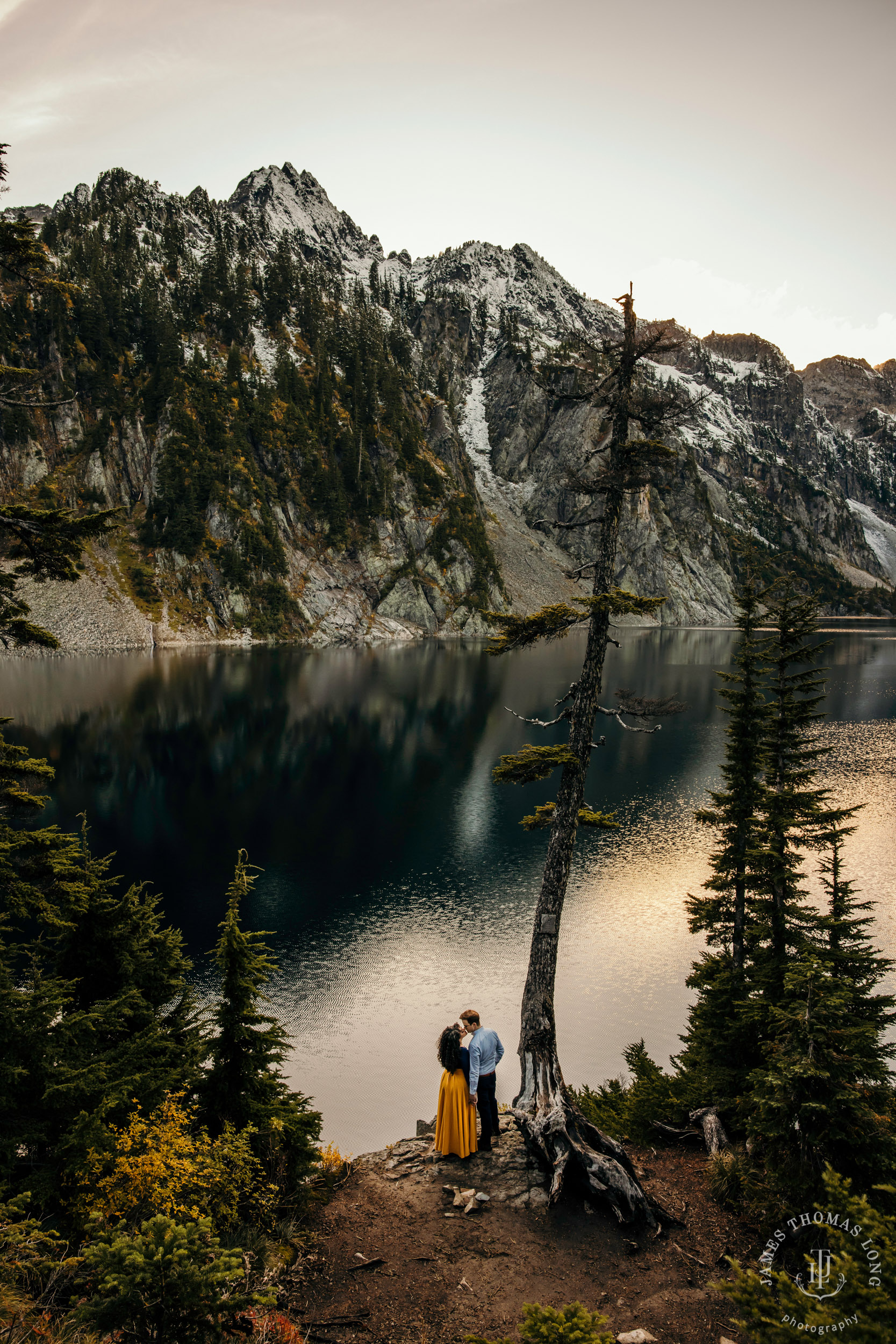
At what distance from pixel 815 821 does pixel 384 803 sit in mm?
31149

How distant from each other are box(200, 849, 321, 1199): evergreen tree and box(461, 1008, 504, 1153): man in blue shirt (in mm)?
2692

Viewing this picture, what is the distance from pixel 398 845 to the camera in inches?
1476

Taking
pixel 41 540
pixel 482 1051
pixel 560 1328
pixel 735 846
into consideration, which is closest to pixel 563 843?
pixel 482 1051

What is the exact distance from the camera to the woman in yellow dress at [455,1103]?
1112 cm

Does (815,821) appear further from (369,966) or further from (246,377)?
(246,377)

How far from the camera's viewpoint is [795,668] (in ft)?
415

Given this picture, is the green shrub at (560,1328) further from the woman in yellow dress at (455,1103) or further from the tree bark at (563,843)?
the tree bark at (563,843)

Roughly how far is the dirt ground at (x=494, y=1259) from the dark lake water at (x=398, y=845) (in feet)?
25.6

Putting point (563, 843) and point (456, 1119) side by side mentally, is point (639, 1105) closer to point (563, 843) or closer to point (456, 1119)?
point (456, 1119)

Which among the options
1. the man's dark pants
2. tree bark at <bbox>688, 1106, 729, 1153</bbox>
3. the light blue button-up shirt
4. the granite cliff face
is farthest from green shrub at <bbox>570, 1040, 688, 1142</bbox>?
the granite cliff face

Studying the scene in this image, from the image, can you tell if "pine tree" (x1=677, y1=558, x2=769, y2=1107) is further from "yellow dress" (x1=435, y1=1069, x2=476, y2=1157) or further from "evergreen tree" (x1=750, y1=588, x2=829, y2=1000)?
"yellow dress" (x1=435, y1=1069, x2=476, y2=1157)

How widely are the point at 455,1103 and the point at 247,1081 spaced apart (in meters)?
3.43

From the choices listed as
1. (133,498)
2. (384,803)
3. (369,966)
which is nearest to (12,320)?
(133,498)

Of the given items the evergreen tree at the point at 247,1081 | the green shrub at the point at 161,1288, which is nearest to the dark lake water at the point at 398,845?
the evergreen tree at the point at 247,1081
